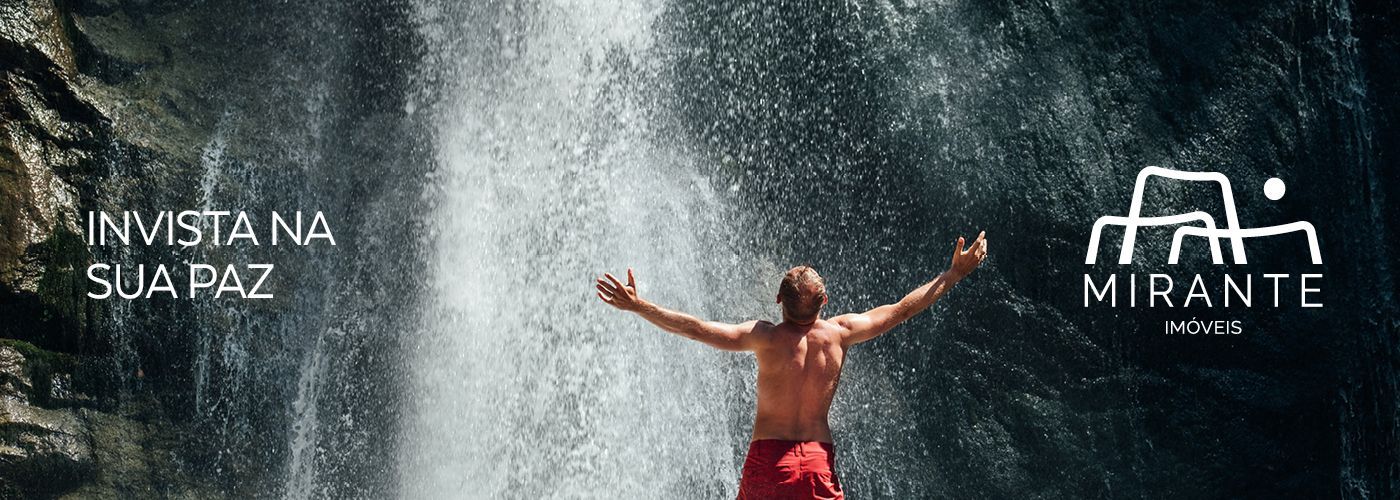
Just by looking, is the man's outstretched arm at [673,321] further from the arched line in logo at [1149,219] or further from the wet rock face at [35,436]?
the arched line in logo at [1149,219]

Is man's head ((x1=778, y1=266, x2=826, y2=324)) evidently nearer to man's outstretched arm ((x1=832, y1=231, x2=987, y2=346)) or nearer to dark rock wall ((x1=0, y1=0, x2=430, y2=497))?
A: man's outstretched arm ((x1=832, y1=231, x2=987, y2=346))

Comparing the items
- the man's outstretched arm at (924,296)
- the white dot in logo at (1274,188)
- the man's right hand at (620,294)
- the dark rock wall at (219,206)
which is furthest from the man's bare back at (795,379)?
the white dot in logo at (1274,188)

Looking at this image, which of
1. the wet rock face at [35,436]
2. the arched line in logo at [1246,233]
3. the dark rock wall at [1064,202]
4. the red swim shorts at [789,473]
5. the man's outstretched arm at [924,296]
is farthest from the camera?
the arched line in logo at [1246,233]

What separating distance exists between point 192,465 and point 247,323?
3.48ft

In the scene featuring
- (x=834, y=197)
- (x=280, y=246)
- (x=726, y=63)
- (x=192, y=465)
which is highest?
(x=726, y=63)

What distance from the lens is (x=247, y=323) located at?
9984 millimetres

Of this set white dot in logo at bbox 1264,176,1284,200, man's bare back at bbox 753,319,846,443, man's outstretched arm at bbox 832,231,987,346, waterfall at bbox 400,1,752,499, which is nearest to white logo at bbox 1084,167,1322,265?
white dot in logo at bbox 1264,176,1284,200

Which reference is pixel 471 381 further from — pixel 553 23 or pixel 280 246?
pixel 553 23

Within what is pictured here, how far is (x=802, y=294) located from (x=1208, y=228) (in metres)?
6.30

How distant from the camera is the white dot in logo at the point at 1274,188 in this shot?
34.5 ft

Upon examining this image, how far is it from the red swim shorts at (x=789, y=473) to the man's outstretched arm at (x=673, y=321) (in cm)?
41

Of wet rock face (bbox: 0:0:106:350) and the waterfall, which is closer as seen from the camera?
wet rock face (bbox: 0:0:106:350)

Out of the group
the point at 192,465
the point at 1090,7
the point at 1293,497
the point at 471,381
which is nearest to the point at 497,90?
the point at 471,381

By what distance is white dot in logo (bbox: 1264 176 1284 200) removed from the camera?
10.5m
